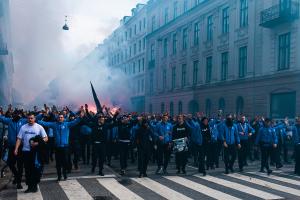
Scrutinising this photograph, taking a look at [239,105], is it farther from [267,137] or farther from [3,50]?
[3,50]

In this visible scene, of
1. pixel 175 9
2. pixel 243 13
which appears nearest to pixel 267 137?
pixel 243 13

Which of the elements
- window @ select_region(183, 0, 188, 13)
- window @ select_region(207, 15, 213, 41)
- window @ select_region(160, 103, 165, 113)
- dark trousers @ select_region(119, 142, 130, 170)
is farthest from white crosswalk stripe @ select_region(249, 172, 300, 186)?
window @ select_region(160, 103, 165, 113)

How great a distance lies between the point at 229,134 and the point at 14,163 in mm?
6605

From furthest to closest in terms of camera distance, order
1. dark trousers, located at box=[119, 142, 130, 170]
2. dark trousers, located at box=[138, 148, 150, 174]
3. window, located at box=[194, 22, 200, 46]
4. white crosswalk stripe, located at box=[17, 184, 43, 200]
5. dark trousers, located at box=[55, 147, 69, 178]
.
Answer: window, located at box=[194, 22, 200, 46], dark trousers, located at box=[119, 142, 130, 170], dark trousers, located at box=[138, 148, 150, 174], dark trousers, located at box=[55, 147, 69, 178], white crosswalk stripe, located at box=[17, 184, 43, 200]

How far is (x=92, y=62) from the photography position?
51188 millimetres

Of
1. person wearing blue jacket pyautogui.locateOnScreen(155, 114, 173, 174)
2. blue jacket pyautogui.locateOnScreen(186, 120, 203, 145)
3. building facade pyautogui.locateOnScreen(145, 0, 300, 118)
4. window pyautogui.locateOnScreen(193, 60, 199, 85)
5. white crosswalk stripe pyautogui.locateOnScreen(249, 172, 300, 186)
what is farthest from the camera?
window pyautogui.locateOnScreen(193, 60, 199, 85)

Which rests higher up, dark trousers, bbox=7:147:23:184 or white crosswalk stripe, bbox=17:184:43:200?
dark trousers, bbox=7:147:23:184

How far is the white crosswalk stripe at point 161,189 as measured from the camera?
27.7 ft

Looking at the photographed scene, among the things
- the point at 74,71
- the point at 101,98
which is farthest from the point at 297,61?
the point at 74,71

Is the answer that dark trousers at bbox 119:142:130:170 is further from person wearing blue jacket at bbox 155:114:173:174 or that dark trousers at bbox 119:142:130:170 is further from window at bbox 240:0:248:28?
window at bbox 240:0:248:28

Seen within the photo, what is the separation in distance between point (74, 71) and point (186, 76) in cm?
1713

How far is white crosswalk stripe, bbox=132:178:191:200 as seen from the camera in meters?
8.43

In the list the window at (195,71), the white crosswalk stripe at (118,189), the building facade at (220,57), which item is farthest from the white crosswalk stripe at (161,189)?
the window at (195,71)

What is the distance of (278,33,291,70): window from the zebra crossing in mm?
13815
